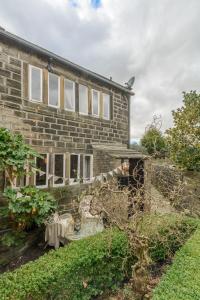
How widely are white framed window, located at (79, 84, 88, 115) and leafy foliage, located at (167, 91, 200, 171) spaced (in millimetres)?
6622

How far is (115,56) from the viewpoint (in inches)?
559

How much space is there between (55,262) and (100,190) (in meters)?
1.81

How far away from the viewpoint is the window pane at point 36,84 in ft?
31.2

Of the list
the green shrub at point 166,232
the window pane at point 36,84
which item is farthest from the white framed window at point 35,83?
the green shrub at point 166,232

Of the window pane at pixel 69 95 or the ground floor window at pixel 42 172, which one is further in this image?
the window pane at pixel 69 95

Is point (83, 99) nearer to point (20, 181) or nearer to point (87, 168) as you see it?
point (87, 168)

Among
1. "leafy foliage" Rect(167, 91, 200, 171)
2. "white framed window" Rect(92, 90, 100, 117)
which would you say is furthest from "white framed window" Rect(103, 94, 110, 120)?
"leafy foliage" Rect(167, 91, 200, 171)

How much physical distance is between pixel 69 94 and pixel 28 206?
223 inches

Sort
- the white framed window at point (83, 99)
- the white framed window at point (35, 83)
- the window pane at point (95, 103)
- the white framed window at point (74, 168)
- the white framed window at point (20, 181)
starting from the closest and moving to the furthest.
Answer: the white framed window at point (20, 181)
the white framed window at point (35, 83)
the white framed window at point (74, 168)
the white framed window at point (83, 99)
the window pane at point (95, 103)

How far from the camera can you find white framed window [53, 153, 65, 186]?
409 inches

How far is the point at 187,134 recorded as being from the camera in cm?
1530

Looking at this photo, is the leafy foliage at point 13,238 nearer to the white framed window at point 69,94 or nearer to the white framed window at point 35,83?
the white framed window at point 35,83

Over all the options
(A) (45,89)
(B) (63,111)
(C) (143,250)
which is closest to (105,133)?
(B) (63,111)

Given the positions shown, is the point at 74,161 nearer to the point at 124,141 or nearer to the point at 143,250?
the point at 124,141
